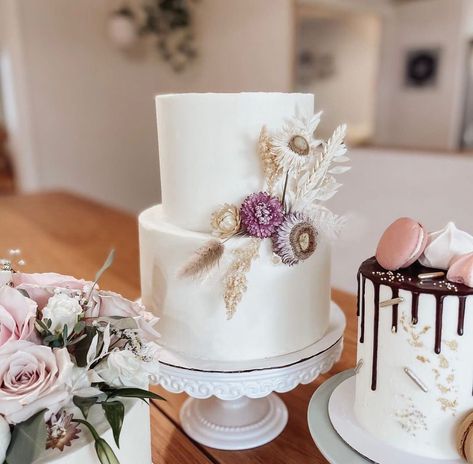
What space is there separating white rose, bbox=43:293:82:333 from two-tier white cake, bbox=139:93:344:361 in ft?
0.74

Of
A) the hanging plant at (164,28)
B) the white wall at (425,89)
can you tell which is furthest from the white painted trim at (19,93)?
the white wall at (425,89)

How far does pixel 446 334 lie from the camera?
0.57m

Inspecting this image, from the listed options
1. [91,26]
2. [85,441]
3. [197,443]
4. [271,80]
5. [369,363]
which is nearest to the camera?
[85,441]

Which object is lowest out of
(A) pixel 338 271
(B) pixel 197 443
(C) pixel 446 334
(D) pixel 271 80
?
(A) pixel 338 271

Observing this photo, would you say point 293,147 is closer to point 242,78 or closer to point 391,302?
point 391,302

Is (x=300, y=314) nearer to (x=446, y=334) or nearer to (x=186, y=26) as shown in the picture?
(x=446, y=334)

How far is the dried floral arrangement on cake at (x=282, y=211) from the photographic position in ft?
2.28

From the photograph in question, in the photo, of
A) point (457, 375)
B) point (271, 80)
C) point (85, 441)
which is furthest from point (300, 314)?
point (271, 80)

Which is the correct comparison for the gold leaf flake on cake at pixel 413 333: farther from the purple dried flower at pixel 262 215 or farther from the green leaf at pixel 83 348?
the green leaf at pixel 83 348

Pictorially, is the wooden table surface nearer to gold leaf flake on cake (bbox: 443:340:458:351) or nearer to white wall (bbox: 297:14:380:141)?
gold leaf flake on cake (bbox: 443:340:458:351)

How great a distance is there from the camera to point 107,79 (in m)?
4.18

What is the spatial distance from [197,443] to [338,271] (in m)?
2.27

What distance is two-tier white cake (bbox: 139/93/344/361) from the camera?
71 cm

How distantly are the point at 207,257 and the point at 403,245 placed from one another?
0.27 meters
